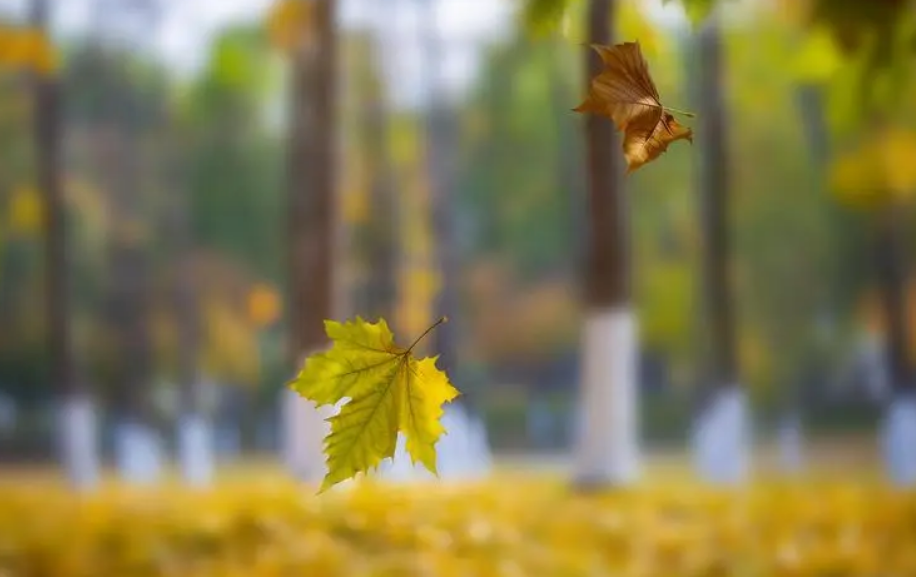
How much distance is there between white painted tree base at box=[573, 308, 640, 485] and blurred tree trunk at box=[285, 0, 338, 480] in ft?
3.92

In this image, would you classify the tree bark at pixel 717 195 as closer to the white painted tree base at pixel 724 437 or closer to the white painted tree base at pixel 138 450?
the white painted tree base at pixel 724 437

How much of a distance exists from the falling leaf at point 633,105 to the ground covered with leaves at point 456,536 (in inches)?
107

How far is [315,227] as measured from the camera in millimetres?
5234

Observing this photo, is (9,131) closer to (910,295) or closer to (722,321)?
(722,321)

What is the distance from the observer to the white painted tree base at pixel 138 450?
13.4m

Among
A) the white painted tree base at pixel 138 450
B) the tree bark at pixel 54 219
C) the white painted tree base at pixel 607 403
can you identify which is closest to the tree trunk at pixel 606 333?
the white painted tree base at pixel 607 403

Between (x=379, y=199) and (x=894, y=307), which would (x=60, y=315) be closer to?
(x=379, y=199)

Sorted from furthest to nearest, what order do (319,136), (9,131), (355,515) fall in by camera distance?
1. (9,131)
2. (319,136)
3. (355,515)

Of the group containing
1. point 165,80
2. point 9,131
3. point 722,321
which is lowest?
point 722,321

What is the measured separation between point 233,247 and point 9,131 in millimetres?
3901

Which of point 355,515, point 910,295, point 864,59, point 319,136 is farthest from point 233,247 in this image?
point 864,59

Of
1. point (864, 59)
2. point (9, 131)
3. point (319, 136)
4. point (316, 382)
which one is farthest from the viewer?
point (9, 131)

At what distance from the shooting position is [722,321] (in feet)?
24.6

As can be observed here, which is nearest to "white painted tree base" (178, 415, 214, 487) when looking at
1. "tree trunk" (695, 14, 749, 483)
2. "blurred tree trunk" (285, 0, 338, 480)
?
"tree trunk" (695, 14, 749, 483)
